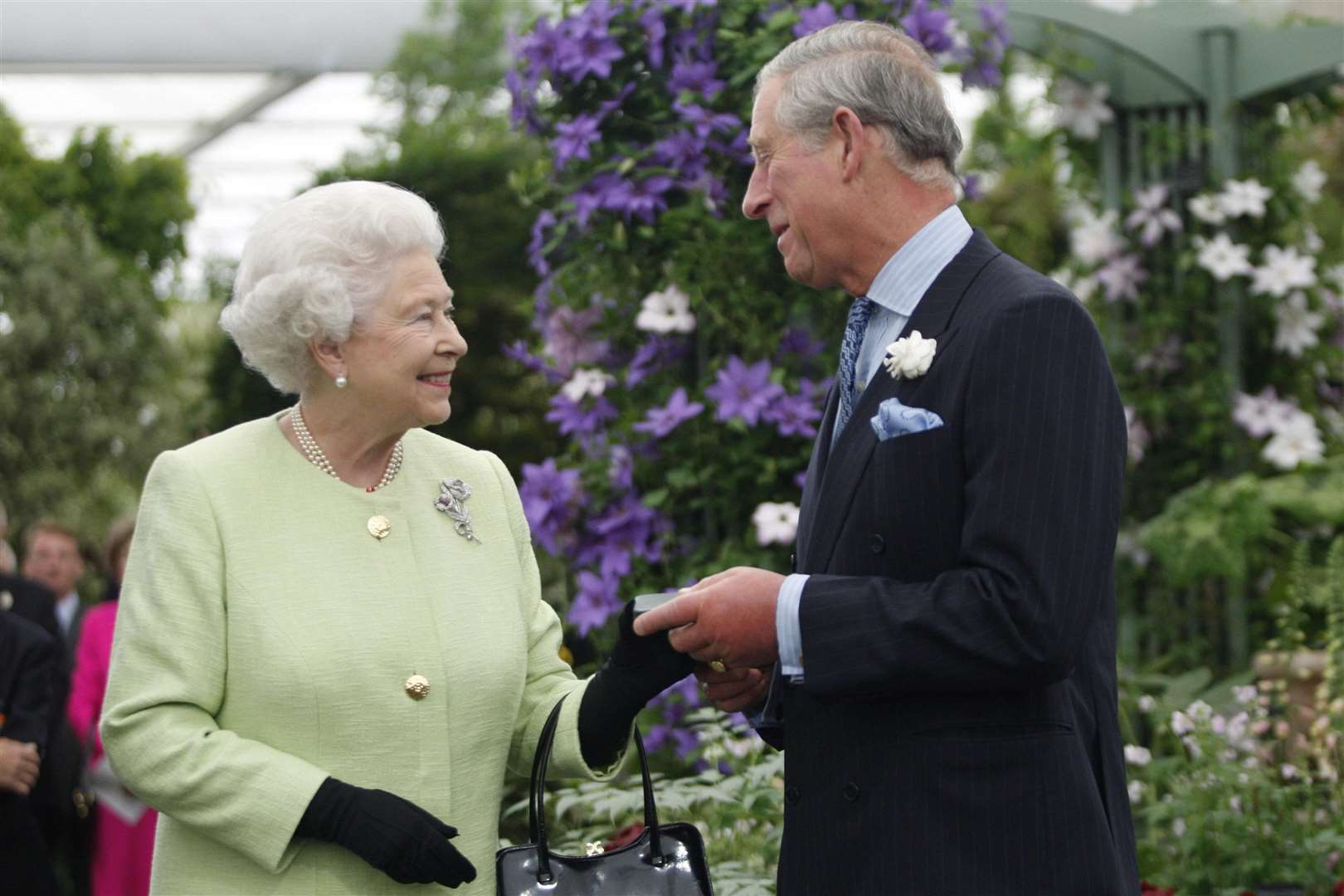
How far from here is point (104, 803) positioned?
5609 mm

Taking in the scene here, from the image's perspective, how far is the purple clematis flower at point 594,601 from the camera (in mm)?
3990

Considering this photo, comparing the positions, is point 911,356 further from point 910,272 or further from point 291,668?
point 291,668

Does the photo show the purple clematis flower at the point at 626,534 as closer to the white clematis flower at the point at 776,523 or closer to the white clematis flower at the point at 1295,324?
the white clematis flower at the point at 776,523

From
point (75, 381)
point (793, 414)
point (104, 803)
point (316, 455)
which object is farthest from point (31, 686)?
point (75, 381)

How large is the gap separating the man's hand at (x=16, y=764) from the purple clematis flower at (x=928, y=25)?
3157mm

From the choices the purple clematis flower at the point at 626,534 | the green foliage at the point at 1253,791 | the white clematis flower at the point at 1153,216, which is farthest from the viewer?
the white clematis flower at the point at 1153,216

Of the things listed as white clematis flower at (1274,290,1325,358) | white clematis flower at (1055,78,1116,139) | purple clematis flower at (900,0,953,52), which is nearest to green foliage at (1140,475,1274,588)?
white clematis flower at (1274,290,1325,358)

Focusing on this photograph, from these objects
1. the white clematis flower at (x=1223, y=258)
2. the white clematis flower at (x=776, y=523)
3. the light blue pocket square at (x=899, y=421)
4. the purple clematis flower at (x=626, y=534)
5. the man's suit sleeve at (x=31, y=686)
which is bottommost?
the man's suit sleeve at (x=31, y=686)

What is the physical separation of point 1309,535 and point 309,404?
164 inches

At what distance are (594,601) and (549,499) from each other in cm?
30

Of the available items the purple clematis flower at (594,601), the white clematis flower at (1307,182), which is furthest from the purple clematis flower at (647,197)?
the white clematis flower at (1307,182)

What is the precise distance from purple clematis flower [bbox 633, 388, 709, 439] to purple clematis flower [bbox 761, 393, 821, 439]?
18 centimetres

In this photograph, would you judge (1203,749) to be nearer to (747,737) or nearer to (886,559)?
(747,737)

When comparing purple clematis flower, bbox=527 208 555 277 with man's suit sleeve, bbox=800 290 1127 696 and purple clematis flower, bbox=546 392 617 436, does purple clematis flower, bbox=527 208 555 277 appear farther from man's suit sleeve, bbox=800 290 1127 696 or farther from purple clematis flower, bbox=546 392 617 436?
man's suit sleeve, bbox=800 290 1127 696
